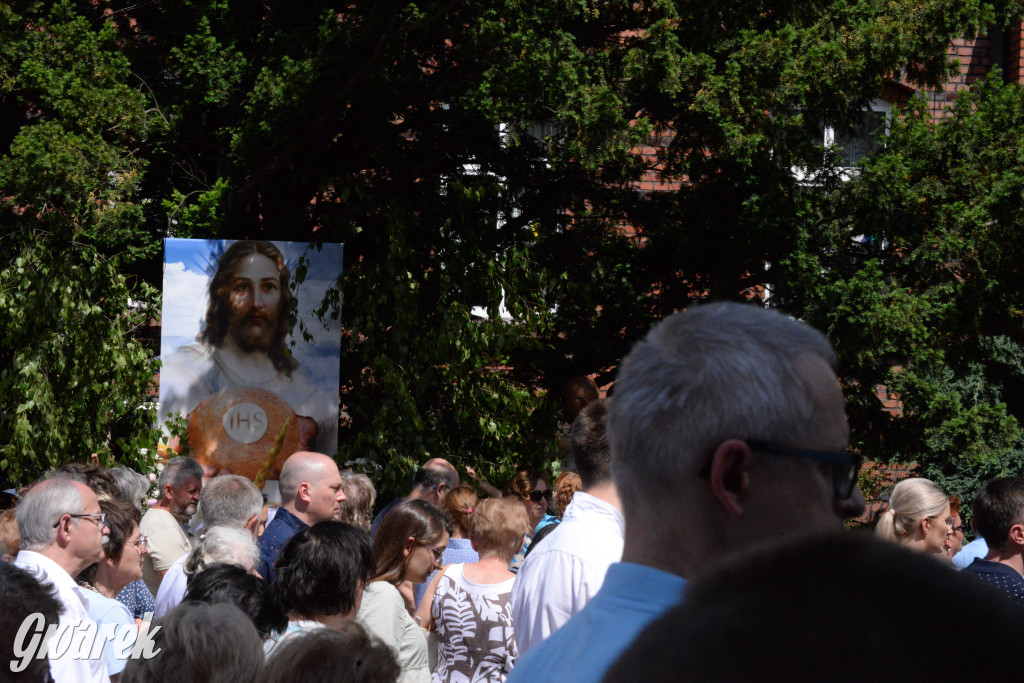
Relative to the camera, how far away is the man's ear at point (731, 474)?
56.3 inches

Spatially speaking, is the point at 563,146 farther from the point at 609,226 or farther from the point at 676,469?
the point at 676,469

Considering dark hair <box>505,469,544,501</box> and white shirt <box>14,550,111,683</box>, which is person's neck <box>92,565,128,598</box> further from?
dark hair <box>505,469,544,501</box>

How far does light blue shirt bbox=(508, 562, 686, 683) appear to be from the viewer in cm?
141

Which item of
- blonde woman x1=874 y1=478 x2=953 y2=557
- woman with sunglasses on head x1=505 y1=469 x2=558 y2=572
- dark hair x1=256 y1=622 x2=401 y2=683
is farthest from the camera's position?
woman with sunglasses on head x1=505 y1=469 x2=558 y2=572

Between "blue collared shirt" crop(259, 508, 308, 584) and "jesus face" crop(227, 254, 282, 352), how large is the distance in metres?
3.78

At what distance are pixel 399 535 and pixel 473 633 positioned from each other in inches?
25.8

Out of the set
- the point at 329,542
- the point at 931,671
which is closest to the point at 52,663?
the point at 329,542

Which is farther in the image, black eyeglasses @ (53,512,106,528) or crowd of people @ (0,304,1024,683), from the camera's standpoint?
black eyeglasses @ (53,512,106,528)

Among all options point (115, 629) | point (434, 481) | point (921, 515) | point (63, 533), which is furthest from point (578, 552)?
point (434, 481)

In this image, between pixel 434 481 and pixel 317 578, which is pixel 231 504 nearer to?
pixel 317 578

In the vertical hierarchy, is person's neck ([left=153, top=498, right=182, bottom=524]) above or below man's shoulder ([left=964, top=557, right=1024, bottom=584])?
below

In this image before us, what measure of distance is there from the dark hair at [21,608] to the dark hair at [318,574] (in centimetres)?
103

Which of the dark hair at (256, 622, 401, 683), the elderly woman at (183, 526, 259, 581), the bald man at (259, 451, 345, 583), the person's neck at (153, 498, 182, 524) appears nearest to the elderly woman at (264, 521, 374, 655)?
the elderly woman at (183, 526, 259, 581)

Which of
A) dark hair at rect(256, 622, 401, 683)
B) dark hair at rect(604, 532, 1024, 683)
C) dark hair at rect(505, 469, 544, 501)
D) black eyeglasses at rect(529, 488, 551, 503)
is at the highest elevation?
dark hair at rect(604, 532, 1024, 683)
